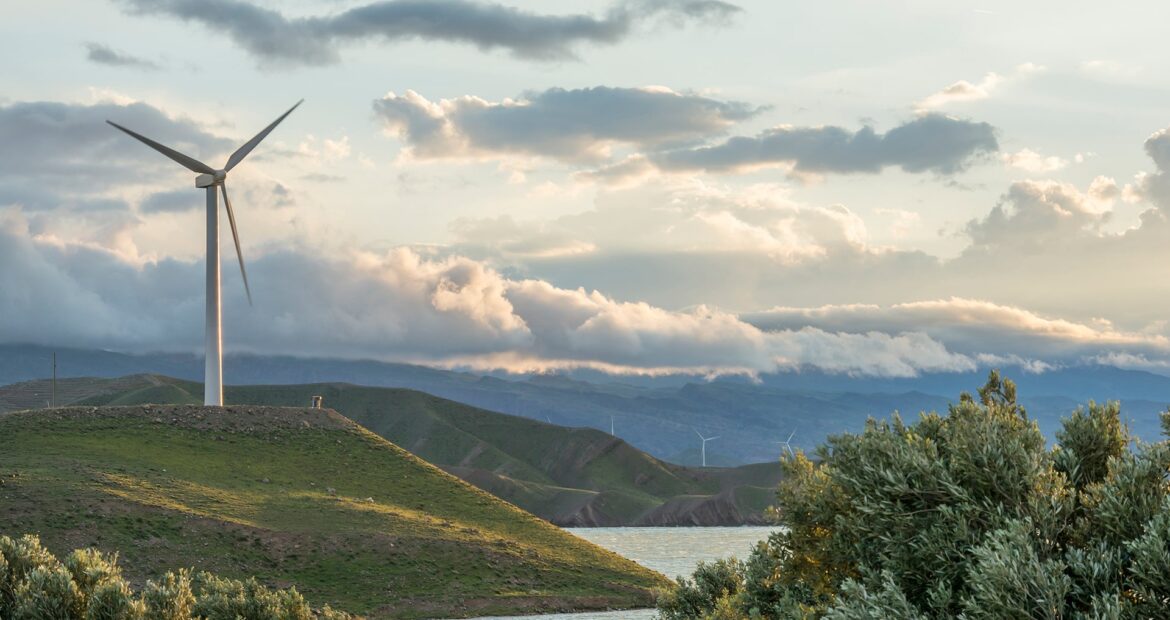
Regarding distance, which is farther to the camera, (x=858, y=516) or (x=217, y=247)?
(x=217, y=247)

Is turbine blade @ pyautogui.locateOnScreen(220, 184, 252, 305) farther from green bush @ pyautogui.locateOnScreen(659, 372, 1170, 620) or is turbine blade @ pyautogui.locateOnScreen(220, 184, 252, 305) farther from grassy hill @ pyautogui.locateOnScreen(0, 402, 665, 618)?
green bush @ pyautogui.locateOnScreen(659, 372, 1170, 620)

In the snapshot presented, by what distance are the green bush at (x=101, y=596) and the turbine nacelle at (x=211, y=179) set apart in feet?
335

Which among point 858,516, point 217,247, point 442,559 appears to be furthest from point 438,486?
point 858,516

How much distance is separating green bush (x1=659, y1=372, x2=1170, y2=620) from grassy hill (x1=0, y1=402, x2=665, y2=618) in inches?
3765

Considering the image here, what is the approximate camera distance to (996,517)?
2338 centimetres

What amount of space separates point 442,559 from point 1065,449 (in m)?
113

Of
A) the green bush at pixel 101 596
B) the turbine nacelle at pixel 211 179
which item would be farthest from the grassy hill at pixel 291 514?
the green bush at pixel 101 596

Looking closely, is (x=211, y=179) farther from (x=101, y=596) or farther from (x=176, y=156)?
(x=101, y=596)

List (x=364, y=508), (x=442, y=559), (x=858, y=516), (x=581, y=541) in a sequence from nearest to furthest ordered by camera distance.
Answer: (x=858, y=516) → (x=442, y=559) → (x=364, y=508) → (x=581, y=541)

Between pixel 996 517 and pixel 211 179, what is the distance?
137982 mm

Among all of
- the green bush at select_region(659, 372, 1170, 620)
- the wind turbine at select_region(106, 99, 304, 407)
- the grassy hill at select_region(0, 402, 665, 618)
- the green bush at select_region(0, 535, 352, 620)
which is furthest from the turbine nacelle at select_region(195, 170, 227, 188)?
the green bush at select_region(659, 372, 1170, 620)

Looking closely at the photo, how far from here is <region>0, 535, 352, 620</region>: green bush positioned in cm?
4444

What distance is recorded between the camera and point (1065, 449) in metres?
26.5

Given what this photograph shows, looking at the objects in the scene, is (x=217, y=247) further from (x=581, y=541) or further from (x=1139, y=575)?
(x=1139, y=575)
